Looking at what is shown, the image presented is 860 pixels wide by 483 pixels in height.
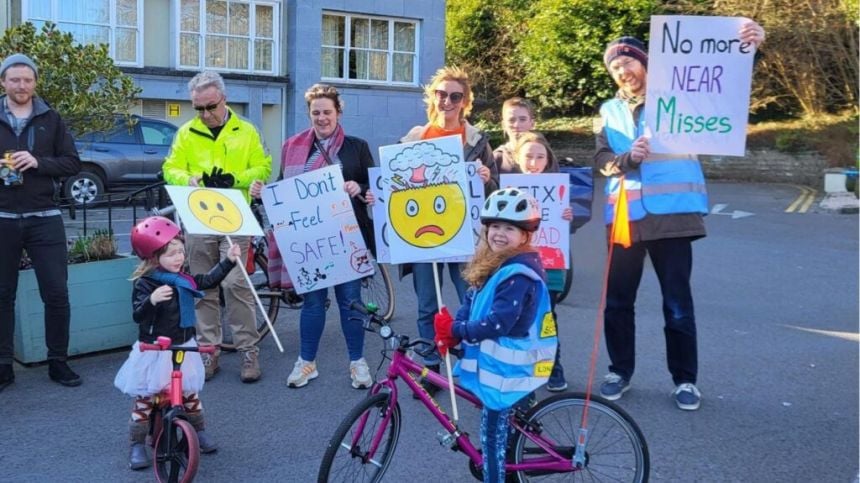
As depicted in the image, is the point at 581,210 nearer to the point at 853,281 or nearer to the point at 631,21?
the point at 853,281

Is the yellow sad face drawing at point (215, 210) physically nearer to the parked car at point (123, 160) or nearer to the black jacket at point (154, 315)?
the black jacket at point (154, 315)

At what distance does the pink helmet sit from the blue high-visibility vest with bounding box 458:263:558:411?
62.2 inches

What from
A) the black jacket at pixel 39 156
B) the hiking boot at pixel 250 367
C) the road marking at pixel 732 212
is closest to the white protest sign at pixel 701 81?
the hiking boot at pixel 250 367

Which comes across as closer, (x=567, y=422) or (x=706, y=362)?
(x=567, y=422)

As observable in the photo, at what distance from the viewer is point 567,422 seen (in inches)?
154

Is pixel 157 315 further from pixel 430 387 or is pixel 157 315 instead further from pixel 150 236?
pixel 430 387

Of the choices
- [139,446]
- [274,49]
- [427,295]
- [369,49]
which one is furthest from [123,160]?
[139,446]

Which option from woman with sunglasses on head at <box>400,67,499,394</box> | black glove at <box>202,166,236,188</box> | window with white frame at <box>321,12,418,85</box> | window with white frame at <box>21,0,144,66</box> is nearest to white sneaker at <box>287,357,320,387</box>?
woman with sunglasses on head at <box>400,67,499,394</box>

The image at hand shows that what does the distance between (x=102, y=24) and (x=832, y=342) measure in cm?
1971

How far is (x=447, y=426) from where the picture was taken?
397 centimetres

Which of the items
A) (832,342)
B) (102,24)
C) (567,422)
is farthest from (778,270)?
(102,24)

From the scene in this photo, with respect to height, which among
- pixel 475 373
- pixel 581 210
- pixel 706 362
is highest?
pixel 581 210

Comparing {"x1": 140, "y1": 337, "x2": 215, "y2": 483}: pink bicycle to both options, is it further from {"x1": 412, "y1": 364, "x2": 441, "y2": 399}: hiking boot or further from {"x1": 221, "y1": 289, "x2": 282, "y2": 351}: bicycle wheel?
{"x1": 221, "y1": 289, "x2": 282, "y2": 351}: bicycle wheel

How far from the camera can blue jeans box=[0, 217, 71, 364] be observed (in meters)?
5.56
